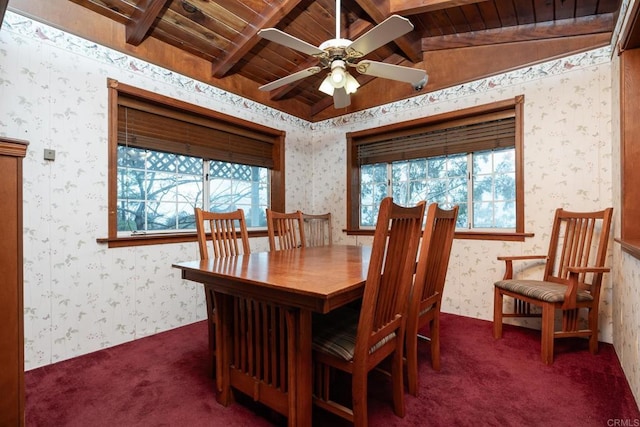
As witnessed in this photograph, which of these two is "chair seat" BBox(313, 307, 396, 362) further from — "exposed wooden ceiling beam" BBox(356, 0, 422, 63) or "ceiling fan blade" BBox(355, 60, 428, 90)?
"exposed wooden ceiling beam" BBox(356, 0, 422, 63)

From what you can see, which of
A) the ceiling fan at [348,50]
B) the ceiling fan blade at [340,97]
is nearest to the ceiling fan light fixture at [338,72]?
the ceiling fan at [348,50]

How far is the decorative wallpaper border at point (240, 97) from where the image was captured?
201cm

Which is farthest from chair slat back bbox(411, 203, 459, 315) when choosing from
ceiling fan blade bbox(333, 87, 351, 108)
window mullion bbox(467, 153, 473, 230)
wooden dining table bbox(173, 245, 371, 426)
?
window mullion bbox(467, 153, 473, 230)

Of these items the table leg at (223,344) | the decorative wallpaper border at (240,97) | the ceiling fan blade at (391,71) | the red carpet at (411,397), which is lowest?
the red carpet at (411,397)

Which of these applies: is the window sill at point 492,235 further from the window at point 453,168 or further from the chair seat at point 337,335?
the chair seat at point 337,335

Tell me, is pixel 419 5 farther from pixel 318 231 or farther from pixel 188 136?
pixel 318 231

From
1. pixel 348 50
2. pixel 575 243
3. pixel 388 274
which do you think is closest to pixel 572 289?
pixel 575 243

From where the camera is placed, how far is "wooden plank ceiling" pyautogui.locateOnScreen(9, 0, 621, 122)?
7.26ft

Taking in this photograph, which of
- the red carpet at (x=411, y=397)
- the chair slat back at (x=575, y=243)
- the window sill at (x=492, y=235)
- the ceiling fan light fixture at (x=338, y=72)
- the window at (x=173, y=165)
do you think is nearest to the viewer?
the red carpet at (x=411, y=397)

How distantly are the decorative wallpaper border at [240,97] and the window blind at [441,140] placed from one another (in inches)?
9.8

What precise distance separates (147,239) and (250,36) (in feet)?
6.03

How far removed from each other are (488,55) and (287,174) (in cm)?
233

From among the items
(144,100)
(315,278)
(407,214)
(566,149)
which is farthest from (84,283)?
(566,149)

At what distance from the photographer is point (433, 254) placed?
5.64 feet
